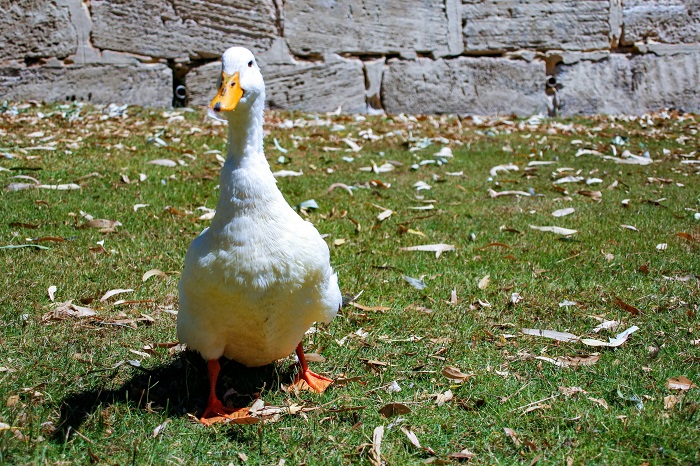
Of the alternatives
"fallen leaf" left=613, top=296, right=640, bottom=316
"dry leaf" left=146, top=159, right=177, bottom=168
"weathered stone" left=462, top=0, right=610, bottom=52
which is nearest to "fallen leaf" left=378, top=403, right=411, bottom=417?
"fallen leaf" left=613, top=296, right=640, bottom=316

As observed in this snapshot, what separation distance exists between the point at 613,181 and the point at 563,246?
6.92 ft

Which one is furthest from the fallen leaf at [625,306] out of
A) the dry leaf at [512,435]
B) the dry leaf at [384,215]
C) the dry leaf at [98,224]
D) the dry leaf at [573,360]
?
the dry leaf at [98,224]

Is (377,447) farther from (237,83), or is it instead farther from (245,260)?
(237,83)

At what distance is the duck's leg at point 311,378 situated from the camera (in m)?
2.83

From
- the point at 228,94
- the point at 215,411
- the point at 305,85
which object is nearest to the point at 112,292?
the point at 215,411

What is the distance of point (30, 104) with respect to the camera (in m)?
8.10

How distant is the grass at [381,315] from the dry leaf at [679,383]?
3 cm

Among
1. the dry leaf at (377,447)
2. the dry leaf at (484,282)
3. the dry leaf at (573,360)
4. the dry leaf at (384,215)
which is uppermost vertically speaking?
the dry leaf at (377,447)

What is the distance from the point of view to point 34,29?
821cm

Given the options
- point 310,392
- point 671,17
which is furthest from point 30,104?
point 671,17

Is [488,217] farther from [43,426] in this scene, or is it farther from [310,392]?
[43,426]

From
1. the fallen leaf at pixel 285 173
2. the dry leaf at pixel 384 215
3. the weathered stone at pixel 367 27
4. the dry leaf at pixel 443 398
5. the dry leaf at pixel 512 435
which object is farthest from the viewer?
the weathered stone at pixel 367 27

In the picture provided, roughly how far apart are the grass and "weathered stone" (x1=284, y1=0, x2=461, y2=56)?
8.83 feet

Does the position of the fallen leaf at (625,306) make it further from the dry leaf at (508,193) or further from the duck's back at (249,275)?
the dry leaf at (508,193)
